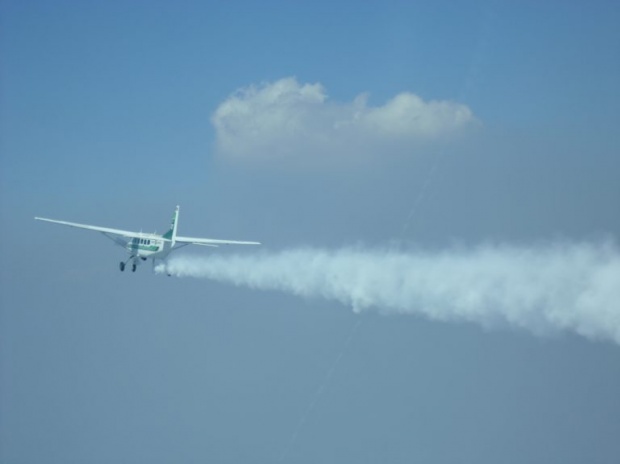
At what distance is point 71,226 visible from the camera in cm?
9088

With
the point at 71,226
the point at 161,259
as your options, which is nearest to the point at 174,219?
the point at 161,259

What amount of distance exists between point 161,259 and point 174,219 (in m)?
5.01

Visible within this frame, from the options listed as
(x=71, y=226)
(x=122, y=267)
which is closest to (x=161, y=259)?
(x=122, y=267)

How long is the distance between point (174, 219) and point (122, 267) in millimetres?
7519

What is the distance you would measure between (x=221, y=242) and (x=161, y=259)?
684cm

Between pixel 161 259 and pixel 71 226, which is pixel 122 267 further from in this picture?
pixel 71 226

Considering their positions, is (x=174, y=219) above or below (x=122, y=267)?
above

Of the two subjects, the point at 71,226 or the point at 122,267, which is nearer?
the point at 122,267

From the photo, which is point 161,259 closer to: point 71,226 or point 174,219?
point 174,219

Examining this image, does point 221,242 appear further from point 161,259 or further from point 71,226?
point 71,226

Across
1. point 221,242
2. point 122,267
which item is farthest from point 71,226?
point 221,242

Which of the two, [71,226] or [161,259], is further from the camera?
[71,226]

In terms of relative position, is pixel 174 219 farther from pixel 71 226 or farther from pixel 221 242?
pixel 71 226

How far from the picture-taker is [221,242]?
281ft
